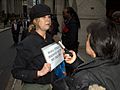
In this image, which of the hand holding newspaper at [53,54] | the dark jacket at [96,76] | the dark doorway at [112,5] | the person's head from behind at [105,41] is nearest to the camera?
the dark jacket at [96,76]

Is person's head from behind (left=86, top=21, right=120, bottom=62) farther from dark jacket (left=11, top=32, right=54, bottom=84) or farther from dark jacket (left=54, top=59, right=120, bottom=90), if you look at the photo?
dark jacket (left=11, top=32, right=54, bottom=84)

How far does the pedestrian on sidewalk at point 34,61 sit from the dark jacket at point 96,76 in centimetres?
108

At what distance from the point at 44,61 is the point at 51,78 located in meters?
0.22

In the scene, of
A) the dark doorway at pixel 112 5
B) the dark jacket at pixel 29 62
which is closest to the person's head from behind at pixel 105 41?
the dark jacket at pixel 29 62

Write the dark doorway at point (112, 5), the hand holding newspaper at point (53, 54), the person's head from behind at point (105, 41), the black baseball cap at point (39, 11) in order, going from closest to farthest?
the person's head from behind at point (105, 41) → the hand holding newspaper at point (53, 54) → the black baseball cap at point (39, 11) → the dark doorway at point (112, 5)

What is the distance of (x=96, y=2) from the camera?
1425 cm

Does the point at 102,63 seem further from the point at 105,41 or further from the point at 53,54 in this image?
the point at 53,54

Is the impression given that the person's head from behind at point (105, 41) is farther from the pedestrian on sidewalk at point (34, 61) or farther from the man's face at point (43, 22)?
the man's face at point (43, 22)

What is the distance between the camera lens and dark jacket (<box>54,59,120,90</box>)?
223 cm

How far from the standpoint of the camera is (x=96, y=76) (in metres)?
2.26

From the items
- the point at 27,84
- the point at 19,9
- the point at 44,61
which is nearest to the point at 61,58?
the point at 44,61

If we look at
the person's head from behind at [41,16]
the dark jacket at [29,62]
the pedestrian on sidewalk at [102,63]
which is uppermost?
the person's head from behind at [41,16]

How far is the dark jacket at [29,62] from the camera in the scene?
11.5 feet

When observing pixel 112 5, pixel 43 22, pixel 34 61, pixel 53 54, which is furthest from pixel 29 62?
pixel 112 5
